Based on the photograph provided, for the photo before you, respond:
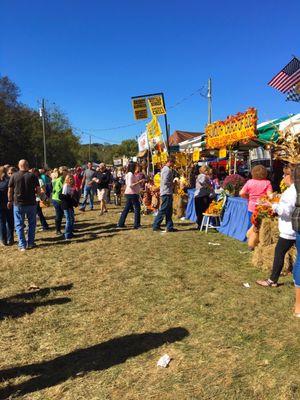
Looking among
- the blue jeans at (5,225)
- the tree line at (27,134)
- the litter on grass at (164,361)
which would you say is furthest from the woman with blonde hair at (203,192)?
the tree line at (27,134)

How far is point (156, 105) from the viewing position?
1496 centimetres

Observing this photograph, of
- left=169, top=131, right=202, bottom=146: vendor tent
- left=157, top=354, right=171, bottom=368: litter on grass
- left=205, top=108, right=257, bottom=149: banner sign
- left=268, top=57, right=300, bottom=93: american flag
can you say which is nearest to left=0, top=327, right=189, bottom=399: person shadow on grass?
left=157, top=354, right=171, bottom=368: litter on grass

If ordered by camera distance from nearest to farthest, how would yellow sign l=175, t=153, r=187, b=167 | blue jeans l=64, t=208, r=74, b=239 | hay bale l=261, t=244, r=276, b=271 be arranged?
hay bale l=261, t=244, r=276, b=271 < blue jeans l=64, t=208, r=74, b=239 < yellow sign l=175, t=153, r=187, b=167

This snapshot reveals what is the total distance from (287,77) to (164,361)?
10.0m

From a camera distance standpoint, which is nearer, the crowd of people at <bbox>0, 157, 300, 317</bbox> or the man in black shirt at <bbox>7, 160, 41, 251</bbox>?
the crowd of people at <bbox>0, 157, 300, 317</bbox>

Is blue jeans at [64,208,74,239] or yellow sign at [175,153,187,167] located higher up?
yellow sign at [175,153,187,167]

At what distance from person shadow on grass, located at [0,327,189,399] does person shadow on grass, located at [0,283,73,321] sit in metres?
1.39

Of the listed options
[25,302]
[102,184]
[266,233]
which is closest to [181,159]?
[102,184]

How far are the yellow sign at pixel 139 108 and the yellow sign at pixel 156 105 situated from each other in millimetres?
361

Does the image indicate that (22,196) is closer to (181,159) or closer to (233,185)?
(233,185)

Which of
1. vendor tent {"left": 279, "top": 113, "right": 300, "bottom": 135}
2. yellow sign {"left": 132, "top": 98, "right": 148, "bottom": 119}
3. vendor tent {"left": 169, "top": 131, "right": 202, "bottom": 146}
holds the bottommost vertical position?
vendor tent {"left": 279, "top": 113, "right": 300, "bottom": 135}

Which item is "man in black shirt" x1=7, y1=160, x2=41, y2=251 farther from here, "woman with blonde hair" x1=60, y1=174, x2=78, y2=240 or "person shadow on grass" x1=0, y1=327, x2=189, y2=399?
"person shadow on grass" x1=0, y1=327, x2=189, y2=399

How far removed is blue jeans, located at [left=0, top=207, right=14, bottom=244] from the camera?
29.7 feet

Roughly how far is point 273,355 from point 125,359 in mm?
1359
